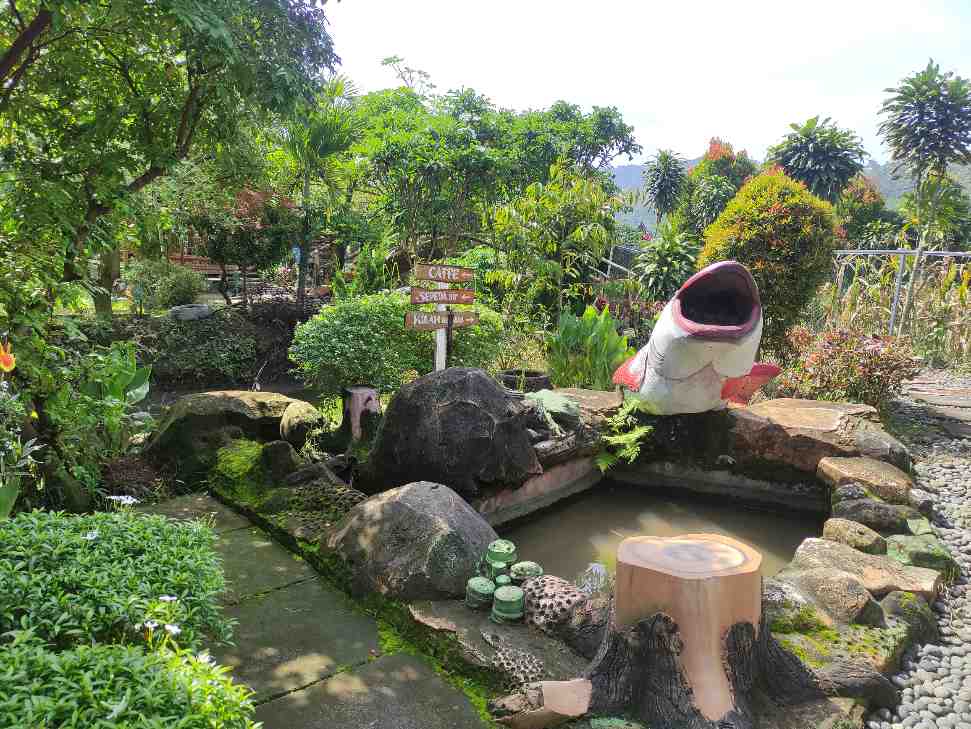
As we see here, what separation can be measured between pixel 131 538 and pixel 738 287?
426 cm

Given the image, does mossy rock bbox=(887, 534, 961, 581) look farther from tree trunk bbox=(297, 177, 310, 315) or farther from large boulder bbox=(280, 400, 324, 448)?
tree trunk bbox=(297, 177, 310, 315)

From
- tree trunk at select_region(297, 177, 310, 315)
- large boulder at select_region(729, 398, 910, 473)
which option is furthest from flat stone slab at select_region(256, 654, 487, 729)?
tree trunk at select_region(297, 177, 310, 315)

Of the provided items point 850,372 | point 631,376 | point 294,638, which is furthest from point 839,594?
point 850,372

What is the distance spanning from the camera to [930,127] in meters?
16.1

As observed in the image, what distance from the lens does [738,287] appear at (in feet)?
16.1

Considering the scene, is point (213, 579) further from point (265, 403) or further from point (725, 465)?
point (725, 465)

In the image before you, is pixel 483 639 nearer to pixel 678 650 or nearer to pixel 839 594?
pixel 678 650

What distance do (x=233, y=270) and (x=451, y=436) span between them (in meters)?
11.0

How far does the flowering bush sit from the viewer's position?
6820mm

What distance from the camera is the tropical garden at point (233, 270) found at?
2.08 metres

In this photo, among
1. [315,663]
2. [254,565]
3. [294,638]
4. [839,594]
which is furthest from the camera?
[254,565]

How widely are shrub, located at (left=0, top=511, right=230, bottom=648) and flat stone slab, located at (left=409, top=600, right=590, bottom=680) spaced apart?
886mm

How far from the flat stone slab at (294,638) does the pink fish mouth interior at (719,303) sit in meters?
3.14

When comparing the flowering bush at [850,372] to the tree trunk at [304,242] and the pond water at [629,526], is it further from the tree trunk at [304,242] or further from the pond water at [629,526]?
the tree trunk at [304,242]
